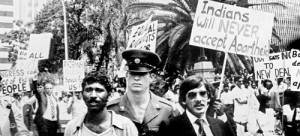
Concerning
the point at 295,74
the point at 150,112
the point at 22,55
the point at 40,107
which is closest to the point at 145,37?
the point at 40,107

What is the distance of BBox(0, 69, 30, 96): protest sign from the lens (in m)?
13.1

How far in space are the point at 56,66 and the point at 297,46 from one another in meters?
20.2

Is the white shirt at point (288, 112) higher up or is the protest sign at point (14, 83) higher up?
the protest sign at point (14, 83)

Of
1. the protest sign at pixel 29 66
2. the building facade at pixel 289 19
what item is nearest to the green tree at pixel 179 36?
the protest sign at pixel 29 66

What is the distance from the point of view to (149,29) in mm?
9891

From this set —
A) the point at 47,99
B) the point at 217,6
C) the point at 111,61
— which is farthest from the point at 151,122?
the point at 111,61

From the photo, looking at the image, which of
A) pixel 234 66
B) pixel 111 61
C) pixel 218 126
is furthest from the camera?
pixel 111 61

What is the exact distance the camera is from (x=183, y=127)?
4660 mm

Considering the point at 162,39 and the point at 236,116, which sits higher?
the point at 162,39

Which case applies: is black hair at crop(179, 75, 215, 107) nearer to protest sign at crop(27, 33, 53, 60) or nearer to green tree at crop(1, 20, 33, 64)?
protest sign at crop(27, 33, 53, 60)

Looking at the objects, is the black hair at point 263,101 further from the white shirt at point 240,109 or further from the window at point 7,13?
the window at point 7,13

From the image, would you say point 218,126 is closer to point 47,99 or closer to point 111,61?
point 47,99

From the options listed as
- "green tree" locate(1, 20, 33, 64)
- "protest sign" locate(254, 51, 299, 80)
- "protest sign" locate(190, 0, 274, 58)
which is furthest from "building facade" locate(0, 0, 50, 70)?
"protest sign" locate(190, 0, 274, 58)

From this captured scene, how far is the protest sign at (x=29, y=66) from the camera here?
44.2 ft
